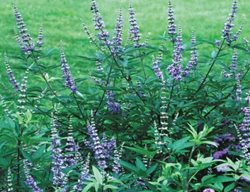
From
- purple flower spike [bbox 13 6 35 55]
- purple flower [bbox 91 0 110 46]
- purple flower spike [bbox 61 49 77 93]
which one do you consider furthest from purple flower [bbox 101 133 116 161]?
purple flower spike [bbox 13 6 35 55]

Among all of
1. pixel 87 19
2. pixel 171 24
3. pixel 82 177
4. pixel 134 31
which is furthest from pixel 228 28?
pixel 87 19

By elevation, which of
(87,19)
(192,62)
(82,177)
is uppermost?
(87,19)

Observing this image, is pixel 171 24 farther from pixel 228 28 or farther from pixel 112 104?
pixel 112 104

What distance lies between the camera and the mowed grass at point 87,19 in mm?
12863

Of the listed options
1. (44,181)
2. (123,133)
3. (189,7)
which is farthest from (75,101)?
(189,7)

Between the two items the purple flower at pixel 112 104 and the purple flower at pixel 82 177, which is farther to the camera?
the purple flower at pixel 112 104

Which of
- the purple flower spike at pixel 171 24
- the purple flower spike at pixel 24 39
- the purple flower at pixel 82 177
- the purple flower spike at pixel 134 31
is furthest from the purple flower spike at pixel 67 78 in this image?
the purple flower at pixel 82 177

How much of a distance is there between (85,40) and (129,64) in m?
8.31

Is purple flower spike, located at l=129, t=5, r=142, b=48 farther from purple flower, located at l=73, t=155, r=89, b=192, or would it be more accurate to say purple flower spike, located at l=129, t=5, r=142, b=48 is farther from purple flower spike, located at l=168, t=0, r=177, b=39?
purple flower, located at l=73, t=155, r=89, b=192

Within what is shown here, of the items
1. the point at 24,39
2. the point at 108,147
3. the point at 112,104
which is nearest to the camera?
the point at 108,147

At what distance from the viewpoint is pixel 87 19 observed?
48.9 feet

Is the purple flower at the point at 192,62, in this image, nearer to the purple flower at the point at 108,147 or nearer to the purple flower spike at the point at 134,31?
the purple flower spike at the point at 134,31

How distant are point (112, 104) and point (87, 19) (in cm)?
1021

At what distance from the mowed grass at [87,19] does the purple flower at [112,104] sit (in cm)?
647
